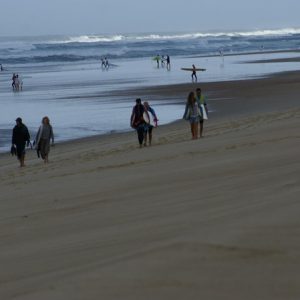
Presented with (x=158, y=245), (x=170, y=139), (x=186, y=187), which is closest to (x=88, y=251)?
(x=158, y=245)

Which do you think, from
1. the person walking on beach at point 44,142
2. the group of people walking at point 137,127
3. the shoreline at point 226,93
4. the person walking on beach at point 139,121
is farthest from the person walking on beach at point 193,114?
the shoreline at point 226,93

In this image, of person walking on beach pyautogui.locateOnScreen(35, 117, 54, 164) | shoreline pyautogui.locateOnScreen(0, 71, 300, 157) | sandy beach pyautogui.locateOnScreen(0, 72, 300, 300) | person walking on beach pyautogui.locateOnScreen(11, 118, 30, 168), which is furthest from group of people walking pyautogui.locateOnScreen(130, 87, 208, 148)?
sandy beach pyautogui.locateOnScreen(0, 72, 300, 300)

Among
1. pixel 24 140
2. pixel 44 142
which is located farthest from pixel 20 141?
pixel 44 142

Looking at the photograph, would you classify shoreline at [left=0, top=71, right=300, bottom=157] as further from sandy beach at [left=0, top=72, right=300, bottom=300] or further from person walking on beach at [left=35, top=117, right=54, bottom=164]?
sandy beach at [left=0, top=72, right=300, bottom=300]

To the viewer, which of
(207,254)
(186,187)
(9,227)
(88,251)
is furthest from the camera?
(186,187)

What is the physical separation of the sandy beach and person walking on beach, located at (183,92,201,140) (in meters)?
5.32

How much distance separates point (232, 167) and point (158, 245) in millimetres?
4404

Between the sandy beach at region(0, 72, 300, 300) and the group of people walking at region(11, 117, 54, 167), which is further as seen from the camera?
the group of people walking at region(11, 117, 54, 167)

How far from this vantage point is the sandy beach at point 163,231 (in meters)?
4.41

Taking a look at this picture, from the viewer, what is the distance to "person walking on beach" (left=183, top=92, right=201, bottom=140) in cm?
1833

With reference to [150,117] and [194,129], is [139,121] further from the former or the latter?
[194,129]

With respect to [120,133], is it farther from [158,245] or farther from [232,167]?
[158,245]

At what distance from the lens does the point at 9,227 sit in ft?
24.4

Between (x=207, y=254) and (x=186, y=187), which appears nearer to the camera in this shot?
(x=207, y=254)
